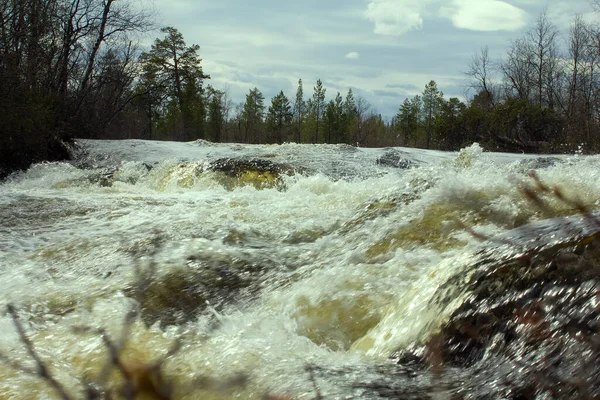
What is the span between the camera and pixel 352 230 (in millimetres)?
4285

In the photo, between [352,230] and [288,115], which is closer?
[352,230]

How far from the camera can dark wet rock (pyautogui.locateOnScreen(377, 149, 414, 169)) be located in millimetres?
10068

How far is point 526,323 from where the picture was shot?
Result: 74.6 inches

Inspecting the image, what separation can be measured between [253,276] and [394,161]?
722cm

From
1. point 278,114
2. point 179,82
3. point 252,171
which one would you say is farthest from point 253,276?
point 278,114

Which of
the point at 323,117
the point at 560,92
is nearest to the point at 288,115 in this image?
the point at 323,117

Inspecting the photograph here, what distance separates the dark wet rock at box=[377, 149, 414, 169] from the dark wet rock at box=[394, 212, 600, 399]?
25.2 ft

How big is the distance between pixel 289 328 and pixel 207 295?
0.77 metres

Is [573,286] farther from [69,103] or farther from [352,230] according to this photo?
[69,103]

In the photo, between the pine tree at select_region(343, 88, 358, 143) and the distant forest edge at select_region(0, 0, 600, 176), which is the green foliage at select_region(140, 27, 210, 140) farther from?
the pine tree at select_region(343, 88, 358, 143)

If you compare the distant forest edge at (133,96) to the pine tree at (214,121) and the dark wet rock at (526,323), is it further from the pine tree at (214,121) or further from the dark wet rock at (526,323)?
the dark wet rock at (526,323)

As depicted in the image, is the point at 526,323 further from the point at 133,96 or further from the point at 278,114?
the point at 278,114

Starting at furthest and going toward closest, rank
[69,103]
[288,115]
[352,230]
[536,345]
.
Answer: [288,115] < [69,103] < [352,230] < [536,345]

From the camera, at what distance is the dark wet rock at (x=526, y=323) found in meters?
1.55
